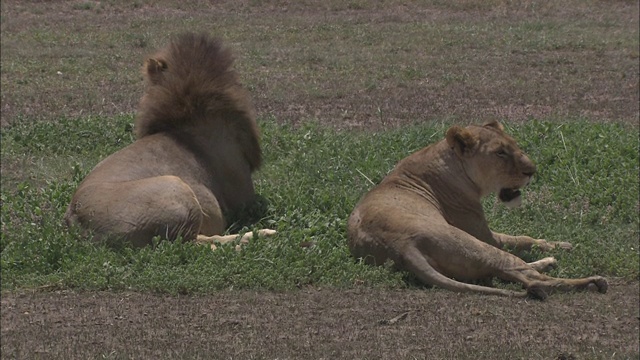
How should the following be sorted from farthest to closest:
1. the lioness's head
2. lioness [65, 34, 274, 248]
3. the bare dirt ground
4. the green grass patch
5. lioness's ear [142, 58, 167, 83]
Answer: lioness's ear [142, 58, 167, 83] < the lioness's head < lioness [65, 34, 274, 248] < the green grass patch < the bare dirt ground

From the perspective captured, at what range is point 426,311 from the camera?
7.50 metres

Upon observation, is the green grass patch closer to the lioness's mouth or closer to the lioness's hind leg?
the lioness's hind leg

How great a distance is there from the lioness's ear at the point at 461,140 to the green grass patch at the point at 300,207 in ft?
3.20

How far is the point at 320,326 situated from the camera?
7.19 m

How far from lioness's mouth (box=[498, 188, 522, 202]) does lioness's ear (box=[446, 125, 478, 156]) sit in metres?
0.40

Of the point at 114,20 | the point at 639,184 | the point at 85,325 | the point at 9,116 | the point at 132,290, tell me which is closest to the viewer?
the point at 85,325

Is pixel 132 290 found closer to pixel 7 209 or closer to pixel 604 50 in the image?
pixel 7 209

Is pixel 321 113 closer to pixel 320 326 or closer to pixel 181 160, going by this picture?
pixel 181 160

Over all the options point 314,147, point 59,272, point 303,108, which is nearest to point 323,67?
point 303,108

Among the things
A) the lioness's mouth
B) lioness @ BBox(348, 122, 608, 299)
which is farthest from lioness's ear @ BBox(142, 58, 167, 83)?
the lioness's mouth

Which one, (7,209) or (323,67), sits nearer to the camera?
(7,209)

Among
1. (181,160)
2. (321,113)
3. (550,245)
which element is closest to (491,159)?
(550,245)

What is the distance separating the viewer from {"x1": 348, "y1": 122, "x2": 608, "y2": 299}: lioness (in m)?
8.08

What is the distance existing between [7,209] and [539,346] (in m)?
4.57
